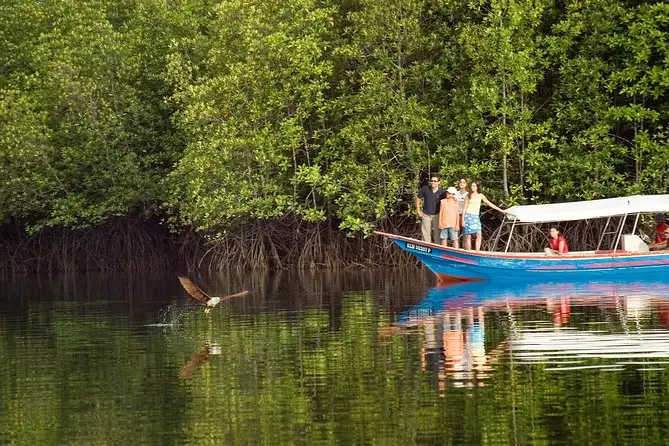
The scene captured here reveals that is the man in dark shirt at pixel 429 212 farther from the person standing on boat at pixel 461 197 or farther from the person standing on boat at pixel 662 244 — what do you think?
the person standing on boat at pixel 662 244

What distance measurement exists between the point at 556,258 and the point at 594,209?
62.7 inches

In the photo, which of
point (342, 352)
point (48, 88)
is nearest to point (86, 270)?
point (48, 88)

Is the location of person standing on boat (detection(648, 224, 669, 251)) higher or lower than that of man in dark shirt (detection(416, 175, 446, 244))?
lower

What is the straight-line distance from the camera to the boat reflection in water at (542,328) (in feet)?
52.9

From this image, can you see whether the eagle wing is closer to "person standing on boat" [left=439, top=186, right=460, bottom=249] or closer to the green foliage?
"person standing on boat" [left=439, top=186, right=460, bottom=249]

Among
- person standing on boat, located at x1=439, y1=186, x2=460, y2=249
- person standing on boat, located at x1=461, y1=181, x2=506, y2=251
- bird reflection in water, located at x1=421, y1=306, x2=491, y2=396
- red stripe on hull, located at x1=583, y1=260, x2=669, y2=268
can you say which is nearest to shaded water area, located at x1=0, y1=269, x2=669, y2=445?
bird reflection in water, located at x1=421, y1=306, x2=491, y2=396

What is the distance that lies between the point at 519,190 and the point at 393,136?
13.1 feet

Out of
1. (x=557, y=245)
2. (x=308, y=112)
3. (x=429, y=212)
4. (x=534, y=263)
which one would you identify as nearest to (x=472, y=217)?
(x=429, y=212)

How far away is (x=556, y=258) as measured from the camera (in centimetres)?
3069

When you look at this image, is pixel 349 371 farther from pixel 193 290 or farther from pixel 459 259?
pixel 459 259

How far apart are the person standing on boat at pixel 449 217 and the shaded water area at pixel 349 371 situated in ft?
17.2

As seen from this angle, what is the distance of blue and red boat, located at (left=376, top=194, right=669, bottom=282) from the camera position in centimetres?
3058

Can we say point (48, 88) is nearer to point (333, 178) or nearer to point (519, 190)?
point (333, 178)

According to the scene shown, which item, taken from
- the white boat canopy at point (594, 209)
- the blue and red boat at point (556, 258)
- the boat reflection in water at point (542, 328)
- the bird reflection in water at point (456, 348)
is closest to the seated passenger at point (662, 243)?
the blue and red boat at point (556, 258)
